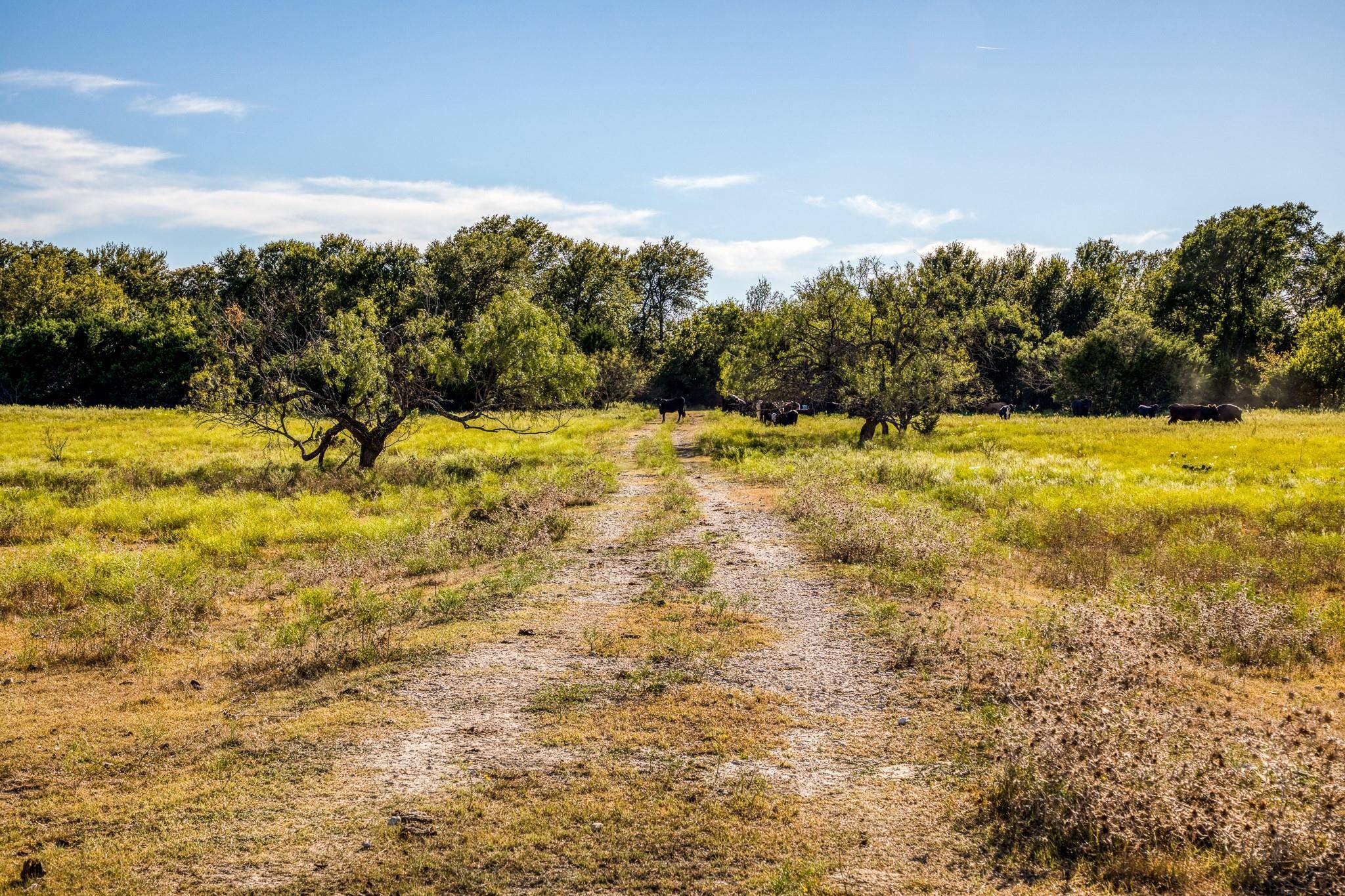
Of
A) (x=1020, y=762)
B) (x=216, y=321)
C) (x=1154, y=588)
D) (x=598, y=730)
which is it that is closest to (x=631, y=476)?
(x=216, y=321)

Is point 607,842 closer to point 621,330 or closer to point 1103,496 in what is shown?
point 1103,496

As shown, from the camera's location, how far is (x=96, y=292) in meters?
80.1

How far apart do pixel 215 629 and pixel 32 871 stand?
19.0 feet

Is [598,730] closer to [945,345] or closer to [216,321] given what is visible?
[216,321]

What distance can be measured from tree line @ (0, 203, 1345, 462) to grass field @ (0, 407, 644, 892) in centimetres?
438

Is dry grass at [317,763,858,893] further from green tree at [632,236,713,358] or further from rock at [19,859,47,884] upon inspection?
green tree at [632,236,713,358]

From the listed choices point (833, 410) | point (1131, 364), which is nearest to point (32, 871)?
point (833, 410)

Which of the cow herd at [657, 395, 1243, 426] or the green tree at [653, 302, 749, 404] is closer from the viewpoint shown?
the cow herd at [657, 395, 1243, 426]

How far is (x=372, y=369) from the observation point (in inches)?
920

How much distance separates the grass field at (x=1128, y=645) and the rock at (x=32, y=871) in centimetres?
650

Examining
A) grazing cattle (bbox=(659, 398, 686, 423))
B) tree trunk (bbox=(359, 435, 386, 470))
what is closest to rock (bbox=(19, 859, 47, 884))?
tree trunk (bbox=(359, 435, 386, 470))

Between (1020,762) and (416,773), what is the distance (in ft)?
16.2

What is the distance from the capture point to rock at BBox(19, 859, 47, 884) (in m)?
5.02

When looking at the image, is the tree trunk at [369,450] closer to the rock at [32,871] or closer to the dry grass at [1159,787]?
the rock at [32,871]
